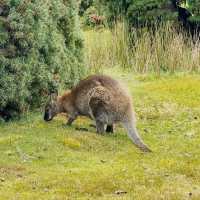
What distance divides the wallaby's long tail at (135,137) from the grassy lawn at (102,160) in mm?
126

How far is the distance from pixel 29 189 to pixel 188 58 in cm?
1070

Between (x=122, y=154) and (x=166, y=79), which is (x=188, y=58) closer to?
(x=166, y=79)

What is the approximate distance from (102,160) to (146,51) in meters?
9.26

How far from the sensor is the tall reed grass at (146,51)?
18.1 meters

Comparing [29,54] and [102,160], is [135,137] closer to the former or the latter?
[102,160]

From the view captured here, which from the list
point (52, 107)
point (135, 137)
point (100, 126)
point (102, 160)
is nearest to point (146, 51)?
point (52, 107)

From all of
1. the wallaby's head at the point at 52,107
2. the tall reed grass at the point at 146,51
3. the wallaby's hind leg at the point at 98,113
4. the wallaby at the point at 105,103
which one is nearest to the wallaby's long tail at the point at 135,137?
the wallaby at the point at 105,103

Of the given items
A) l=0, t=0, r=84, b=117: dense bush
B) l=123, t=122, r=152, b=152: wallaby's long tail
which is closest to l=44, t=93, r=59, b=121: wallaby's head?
l=0, t=0, r=84, b=117: dense bush

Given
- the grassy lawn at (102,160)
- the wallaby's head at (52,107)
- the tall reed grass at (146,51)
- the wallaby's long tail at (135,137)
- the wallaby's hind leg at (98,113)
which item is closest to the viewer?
the grassy lawn at (102,160)

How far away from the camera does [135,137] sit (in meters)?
10.6

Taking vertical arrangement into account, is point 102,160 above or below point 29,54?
below

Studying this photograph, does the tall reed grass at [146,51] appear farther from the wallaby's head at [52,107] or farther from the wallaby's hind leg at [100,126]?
the wallaby's hind leg at [100,126]

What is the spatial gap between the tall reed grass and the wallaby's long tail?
6.73 metres

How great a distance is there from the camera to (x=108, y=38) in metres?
19.7
